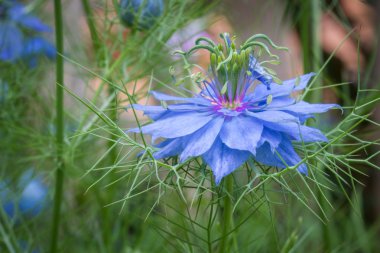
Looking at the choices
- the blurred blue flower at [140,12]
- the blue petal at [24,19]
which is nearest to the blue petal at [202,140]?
the blurred blue flower at [140,12]

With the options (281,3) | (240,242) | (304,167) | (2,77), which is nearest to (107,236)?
(240,242)

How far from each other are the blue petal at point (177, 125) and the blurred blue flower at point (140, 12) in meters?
0.40

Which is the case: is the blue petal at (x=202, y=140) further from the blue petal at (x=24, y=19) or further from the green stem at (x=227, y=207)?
the blue petal at (x=24, y=19)

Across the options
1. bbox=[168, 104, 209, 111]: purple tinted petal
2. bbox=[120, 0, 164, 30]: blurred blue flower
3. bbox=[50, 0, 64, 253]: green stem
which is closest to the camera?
bbox=[168, 104, 209, 111]: purple tinted petal

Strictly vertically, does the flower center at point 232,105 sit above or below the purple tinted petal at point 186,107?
below

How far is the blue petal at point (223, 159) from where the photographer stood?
648 millimetres

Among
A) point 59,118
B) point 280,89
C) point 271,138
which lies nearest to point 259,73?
point 280,89

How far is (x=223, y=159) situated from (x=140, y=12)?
1.69ft

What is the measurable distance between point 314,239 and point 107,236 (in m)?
0.56

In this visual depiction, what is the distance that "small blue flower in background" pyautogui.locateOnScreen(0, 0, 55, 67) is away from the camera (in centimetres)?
133

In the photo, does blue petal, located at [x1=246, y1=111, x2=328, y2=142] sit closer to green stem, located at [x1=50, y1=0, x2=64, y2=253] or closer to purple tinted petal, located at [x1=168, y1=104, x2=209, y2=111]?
purple tinted petal, located at [x1=168, y1=104, x2=209, y2=111]

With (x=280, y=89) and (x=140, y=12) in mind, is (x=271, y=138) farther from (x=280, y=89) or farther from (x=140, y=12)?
(x=140, y=12)

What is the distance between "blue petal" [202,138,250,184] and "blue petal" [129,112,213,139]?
0.04 meters

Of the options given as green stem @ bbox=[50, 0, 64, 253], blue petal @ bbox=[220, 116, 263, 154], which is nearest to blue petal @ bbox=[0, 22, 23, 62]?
green stem @ bbox=[50, 0, 64, 253]
